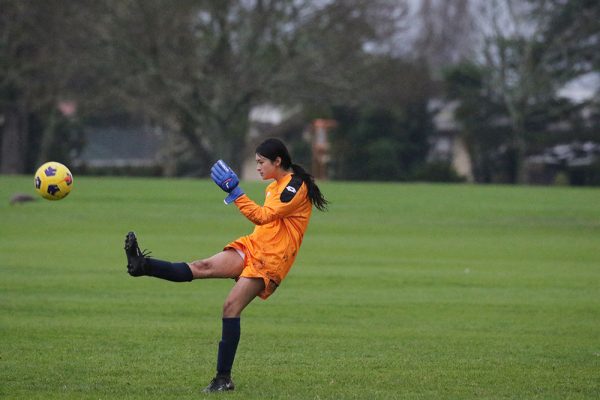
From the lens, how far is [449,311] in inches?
592

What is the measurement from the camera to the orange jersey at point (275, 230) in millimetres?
8922

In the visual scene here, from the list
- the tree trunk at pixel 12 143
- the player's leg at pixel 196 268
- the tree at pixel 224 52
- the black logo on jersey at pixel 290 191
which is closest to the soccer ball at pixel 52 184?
the player's leg at pixel 196 268

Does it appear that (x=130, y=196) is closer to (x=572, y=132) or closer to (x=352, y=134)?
(x=352, y=134)

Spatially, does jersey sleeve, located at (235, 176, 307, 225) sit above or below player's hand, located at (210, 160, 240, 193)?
below

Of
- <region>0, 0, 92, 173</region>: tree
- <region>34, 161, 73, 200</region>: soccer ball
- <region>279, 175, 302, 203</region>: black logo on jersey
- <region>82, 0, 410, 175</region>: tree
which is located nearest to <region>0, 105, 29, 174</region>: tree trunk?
<region>0, 0, 92, 173</region>: tree

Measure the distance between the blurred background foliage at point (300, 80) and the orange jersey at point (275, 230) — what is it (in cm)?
4648

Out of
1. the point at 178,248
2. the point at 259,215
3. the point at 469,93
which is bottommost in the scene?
the point at 178,248

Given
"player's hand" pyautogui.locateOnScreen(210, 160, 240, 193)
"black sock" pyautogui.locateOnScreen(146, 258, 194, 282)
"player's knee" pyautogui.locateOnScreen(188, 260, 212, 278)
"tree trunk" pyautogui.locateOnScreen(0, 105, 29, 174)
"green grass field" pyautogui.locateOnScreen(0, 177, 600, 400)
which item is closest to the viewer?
"player's hand" pyautogui.locateOnScreen(210, 160, 240, 193)

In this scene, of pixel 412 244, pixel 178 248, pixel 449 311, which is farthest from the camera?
pixel 412 244

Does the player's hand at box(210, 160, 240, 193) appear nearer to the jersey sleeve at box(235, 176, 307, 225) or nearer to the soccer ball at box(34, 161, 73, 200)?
the jersey sleeve at box(235, 176, 307, 225)

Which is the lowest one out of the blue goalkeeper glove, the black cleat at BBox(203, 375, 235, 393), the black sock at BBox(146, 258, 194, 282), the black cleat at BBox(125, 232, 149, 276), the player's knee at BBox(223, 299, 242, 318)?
the black cleat at BBox(203, 375, 235, 393)

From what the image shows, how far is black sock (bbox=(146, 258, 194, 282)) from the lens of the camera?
356 inches

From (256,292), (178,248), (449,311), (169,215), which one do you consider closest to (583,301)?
(449,311)

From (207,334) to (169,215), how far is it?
2114 centimetres
